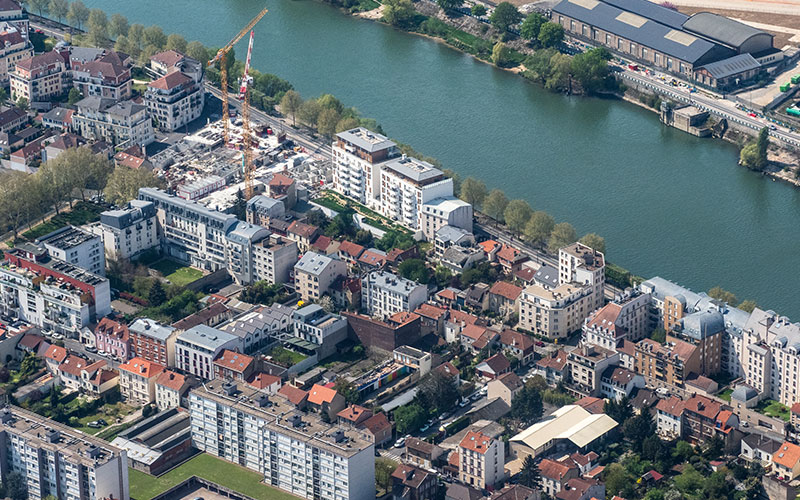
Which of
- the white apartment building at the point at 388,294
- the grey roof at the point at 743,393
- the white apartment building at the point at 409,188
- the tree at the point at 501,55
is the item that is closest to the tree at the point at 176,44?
the tree at the point at 501,55

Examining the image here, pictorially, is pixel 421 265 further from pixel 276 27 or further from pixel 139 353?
pixel 276 27

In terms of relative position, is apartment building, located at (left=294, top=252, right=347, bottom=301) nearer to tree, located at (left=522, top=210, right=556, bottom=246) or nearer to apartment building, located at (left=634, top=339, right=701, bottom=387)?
tree, located at (left=522, top=210, right=556, bottom=246)

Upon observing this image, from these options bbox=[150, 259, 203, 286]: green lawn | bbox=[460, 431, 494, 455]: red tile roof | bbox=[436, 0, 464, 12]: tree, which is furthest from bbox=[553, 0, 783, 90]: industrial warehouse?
Answer: bbox=[460, 431, 494, 455]: red tile roof

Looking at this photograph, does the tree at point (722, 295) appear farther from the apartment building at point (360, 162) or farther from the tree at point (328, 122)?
the tree at point (328, 122)

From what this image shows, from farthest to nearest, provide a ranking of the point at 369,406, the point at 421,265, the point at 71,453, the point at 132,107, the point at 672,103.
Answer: the point at 672,103 → the point at 132,107 → the point at 421,265 → the point at 369,406 → the point at 71,453

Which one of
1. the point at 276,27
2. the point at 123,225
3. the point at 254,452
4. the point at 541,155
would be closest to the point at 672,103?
the point at 541,155
